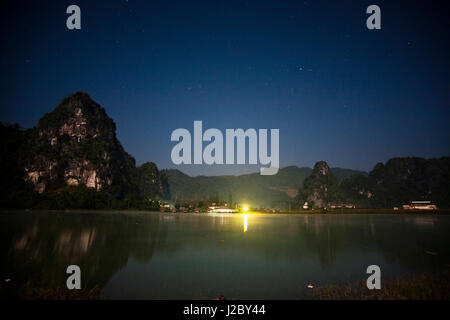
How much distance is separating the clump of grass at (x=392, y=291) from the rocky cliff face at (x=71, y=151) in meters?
175

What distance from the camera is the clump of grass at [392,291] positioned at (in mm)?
9219

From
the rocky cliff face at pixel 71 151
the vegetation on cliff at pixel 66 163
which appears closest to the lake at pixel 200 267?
the vegetation on cliff at pixel 66 163

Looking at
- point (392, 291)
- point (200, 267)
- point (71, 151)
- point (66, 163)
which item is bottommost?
point (200, 267)

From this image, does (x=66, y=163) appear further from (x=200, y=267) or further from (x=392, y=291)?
(x=392, y=291)

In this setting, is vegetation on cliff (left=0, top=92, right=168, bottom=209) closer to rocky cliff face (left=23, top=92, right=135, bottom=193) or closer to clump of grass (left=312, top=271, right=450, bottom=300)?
rocky cliff face (left=23, top=92, right=135, bottom=193)

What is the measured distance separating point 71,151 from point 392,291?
197 metres

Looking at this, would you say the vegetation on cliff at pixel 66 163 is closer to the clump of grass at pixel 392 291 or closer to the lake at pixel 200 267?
the lake at pixel 200 267

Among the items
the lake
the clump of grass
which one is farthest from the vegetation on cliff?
the clump of grass

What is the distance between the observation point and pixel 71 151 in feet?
577

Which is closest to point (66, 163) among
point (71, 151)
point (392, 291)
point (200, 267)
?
point (71, 151)

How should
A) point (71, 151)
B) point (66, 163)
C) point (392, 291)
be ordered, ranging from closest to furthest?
point (392, 291) < point (66, 163) < point (71, 151)

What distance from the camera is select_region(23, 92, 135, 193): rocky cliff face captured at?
162 m
